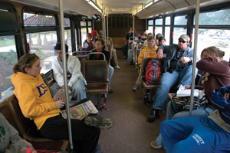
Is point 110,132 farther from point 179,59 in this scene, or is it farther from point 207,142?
point 207,142

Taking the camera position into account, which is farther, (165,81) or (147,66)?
(147,66)

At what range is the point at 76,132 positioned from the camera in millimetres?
2301

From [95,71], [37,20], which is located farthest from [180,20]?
[37,20]

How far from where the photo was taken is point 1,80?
2.80 meters

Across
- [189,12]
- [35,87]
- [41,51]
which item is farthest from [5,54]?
[189,12]

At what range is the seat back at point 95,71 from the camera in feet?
14.3

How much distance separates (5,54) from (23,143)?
1.47 metres

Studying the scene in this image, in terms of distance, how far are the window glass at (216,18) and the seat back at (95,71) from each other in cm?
199

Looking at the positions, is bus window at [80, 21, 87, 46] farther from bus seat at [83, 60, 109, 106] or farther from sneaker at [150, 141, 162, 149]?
sneaker at [150, 141, 162, 149]

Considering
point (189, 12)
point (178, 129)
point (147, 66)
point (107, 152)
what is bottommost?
point (107, 152)

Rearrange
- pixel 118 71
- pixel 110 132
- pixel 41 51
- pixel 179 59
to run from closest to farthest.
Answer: pixel 110 132 → pixel 179 59 → pixel 41 51 → pixel 118 71

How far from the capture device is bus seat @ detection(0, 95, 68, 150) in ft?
6.98

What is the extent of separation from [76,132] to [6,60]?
1.38m

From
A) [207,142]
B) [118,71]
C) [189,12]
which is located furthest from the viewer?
[118,71]
